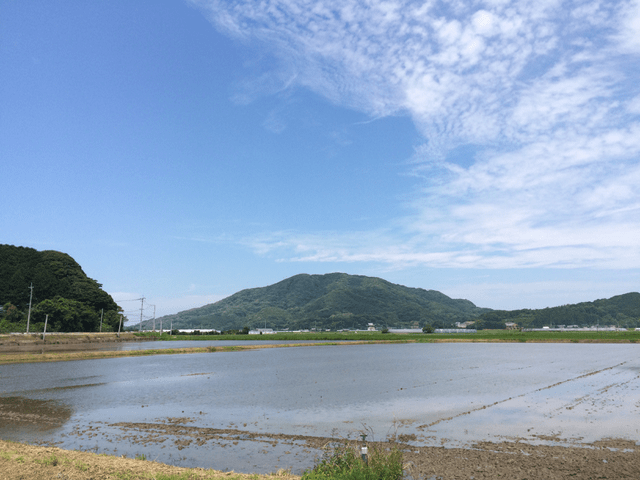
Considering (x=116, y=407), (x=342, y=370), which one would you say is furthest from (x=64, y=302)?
(x=116, y=407)

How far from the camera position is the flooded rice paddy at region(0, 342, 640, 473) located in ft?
52.2

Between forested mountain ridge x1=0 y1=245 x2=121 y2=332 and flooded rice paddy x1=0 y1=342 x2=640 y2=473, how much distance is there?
79.7 metres

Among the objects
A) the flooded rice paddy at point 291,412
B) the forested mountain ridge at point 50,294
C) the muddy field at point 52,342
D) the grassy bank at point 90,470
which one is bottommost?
the flooded rice paddy at point 291,412

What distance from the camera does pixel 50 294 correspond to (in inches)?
5017

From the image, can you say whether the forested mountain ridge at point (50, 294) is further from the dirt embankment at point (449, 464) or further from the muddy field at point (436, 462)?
the dirt embankment at point (449, 464)

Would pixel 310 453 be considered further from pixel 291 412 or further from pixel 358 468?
pixel 291 412

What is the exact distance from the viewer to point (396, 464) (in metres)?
10.6

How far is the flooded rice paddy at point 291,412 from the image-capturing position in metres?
15.9

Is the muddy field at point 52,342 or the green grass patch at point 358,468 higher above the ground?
the muddy field at point 52,342

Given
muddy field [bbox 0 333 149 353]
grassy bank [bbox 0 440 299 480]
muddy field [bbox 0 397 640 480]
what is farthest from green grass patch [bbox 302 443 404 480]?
muddy field [bbox 0 333 149 353]

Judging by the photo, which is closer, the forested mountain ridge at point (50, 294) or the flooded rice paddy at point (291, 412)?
the flooded rice paddy at point (291, 412)

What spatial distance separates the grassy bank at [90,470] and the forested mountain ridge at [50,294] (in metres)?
105

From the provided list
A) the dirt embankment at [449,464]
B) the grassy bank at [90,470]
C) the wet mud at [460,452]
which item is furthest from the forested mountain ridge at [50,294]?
the dirt embankment at [449,464]

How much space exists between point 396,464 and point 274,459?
200 inches
